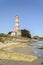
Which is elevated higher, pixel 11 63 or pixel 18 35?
pixel 18 35

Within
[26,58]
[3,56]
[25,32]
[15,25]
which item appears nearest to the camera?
[26,58]

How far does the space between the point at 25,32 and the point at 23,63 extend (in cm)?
13309

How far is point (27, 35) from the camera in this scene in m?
156

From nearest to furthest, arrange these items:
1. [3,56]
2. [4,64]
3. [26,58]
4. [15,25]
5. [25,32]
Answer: [4,64]
[26,58]
[3,56]
[15,25]
[25,32]

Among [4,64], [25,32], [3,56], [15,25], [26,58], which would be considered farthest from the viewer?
[25,32]

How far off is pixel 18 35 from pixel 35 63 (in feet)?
400

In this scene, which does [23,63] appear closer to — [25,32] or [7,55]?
[7,55]

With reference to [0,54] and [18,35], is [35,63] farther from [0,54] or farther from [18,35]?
[18,35]

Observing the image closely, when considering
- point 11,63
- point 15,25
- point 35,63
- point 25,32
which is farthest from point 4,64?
point 25,32

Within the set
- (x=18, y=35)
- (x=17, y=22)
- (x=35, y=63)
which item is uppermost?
(x=17, y=22)

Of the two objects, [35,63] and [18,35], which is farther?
[18,35]

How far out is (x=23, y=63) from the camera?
18.7 m

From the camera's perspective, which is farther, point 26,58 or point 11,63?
point 26,58

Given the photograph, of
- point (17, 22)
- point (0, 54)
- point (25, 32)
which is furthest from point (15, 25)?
point (0, 54)
